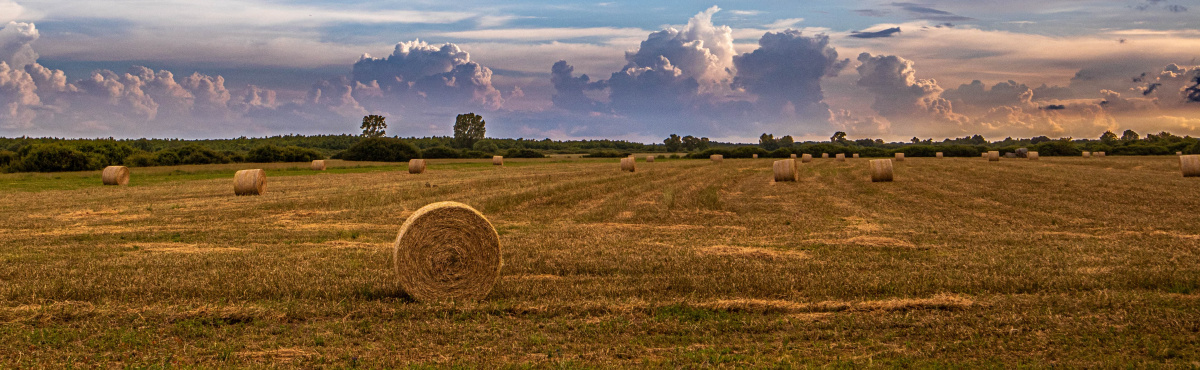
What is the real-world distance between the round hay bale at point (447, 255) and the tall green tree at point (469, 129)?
137 metres

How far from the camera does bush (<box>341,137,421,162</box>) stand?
83.9 metres

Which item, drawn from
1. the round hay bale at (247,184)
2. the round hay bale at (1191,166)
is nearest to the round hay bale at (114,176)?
the round hay bale at (247,184)

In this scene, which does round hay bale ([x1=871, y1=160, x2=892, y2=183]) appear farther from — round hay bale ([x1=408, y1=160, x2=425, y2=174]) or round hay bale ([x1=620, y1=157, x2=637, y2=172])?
round hay bale ([x1=408, y1=160, x2=425, y2=174])

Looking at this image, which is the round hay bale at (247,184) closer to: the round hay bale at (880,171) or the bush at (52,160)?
the round hay bale at (880,171)

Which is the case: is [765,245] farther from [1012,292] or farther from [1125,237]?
[1125,237]

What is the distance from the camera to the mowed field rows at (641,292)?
7.03m

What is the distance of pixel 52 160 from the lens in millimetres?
51688

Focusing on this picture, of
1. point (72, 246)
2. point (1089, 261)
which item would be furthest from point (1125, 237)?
point (72, 246)

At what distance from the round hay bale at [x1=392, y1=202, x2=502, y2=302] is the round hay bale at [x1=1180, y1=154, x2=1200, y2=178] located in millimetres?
34962

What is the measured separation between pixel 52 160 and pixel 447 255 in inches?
2165

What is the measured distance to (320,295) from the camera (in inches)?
366

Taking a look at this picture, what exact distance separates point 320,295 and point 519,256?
3.70m

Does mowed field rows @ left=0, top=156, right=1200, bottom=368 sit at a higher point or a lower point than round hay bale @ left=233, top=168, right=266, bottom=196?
lower

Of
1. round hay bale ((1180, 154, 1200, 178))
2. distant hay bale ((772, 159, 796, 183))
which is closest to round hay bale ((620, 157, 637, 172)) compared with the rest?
distant hay bale ((772, 159, 796, 183))
